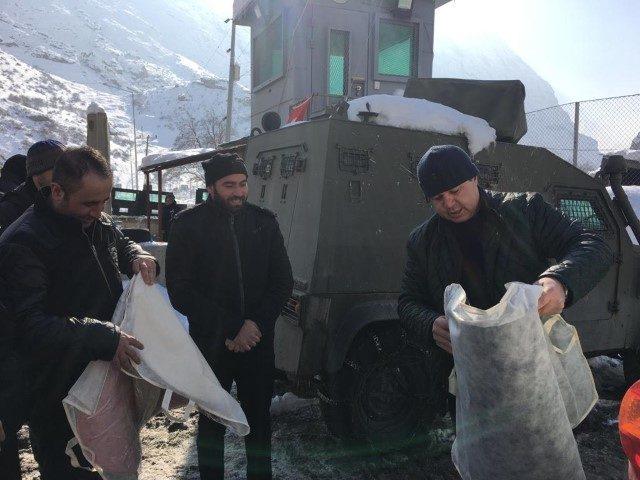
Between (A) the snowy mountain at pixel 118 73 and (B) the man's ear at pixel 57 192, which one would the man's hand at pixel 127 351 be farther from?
(A) the snowy mountain at pixel 118 73

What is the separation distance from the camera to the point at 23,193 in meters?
2.71

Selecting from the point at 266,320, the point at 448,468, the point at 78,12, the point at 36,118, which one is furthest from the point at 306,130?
the point at 78,12

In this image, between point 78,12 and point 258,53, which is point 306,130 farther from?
point 78,12

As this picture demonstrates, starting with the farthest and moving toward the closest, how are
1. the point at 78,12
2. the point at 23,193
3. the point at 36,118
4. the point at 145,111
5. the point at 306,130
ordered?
the point at 78,12
the point at 145,111
the point at 36,118
the point at 306,130
the point at 23,193

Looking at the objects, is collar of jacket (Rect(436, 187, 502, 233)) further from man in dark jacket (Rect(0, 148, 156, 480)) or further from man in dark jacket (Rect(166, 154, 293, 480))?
man in dark jacket (Rect(0, 148, 156, 480))

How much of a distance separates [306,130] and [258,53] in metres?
10.4

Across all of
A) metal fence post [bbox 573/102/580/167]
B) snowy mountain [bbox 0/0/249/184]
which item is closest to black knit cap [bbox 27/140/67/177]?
metal fence post [bbox 573/102/580/167]

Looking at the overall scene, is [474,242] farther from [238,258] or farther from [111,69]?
[111,69]

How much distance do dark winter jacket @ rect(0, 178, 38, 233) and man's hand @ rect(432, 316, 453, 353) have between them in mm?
2119

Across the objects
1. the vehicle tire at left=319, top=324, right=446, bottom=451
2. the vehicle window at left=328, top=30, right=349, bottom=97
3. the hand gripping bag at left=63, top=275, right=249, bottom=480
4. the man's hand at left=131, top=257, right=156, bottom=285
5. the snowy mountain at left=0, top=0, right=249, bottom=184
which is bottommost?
the vehicle tire at left=319, top=324, right=446, bottom=451

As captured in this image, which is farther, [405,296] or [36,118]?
[36,118]

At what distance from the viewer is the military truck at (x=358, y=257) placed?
3035mm

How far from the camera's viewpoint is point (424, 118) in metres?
3.46

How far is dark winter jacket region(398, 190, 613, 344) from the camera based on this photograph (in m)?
1.84
